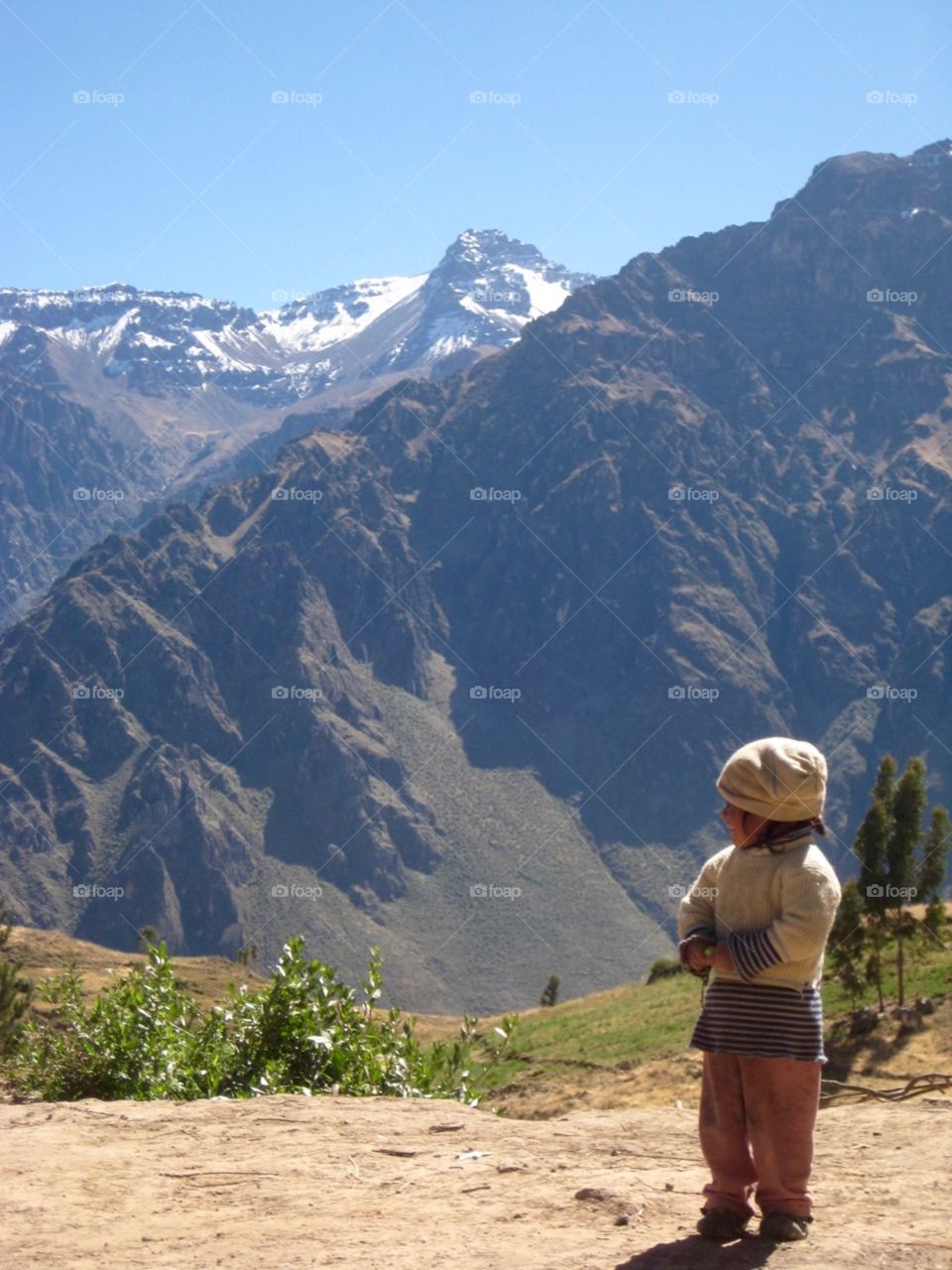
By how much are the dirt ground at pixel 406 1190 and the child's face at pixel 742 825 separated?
1.87 meters

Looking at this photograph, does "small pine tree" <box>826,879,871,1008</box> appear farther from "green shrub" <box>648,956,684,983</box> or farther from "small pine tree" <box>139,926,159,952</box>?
"green shrub" <box>648,956,684,983</box>

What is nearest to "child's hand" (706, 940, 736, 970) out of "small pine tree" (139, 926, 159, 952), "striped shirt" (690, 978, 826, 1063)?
"striped shirt" (690, 978, 826, 1063)

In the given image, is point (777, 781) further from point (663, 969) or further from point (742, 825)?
point (663, 969)

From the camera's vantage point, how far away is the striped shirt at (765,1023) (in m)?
6.27

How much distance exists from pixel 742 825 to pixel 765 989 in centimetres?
81

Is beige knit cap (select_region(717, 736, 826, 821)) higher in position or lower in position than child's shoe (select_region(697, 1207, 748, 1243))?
higher

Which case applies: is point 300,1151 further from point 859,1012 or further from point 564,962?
point 564,962

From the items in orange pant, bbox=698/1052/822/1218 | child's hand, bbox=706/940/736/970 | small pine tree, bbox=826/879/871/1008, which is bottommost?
small pine tree, bbox=826/879/871/1008

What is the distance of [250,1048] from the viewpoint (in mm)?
10250

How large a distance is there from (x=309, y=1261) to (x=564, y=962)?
195 meters

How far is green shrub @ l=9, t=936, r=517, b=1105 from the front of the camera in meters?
10.1

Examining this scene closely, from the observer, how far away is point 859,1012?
1331 inches

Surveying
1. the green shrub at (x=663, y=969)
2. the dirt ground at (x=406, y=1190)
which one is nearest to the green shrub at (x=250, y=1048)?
the dirt ground at (x=406, y=1190)

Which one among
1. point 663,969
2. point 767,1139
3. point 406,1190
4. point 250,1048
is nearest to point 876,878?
point 250,1048
